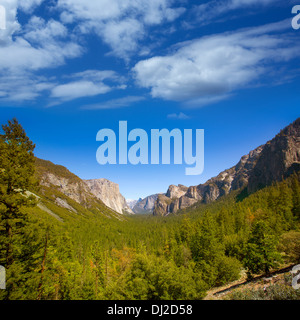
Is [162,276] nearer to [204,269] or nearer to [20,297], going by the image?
[20,297]

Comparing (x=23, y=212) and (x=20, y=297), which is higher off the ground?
(x=23, y=212)

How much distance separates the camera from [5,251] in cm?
1418

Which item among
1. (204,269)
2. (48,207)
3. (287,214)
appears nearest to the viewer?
(204,269)

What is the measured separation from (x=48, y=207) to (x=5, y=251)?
173 meters

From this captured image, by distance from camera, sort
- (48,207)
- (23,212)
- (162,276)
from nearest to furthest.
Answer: (23,212), (162,276), (48,207)

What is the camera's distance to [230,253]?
143 feet
